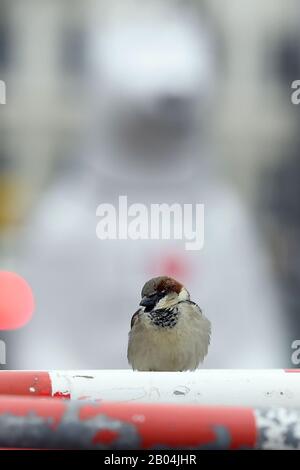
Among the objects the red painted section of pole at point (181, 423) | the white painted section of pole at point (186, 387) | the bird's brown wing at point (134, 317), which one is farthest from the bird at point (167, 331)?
the red painted section of pole at point (181, 423)

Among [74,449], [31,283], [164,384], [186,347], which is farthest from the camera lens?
[31,283]

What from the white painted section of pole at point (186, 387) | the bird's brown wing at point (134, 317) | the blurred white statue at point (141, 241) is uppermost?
the blurred white statue at point (141, 241)

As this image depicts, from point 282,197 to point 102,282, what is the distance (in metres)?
0.36

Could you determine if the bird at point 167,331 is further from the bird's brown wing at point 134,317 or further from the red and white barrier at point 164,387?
the red and white barrier at point 164,387

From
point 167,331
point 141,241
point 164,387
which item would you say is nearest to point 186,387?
point 164,387

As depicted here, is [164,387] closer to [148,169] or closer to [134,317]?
[134,317]

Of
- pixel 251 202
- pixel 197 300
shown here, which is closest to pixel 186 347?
pixel 197 300

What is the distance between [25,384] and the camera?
76 cm

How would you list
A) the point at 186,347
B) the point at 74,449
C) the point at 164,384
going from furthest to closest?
the point at 186,347
the point at 164,384
the point at 74,449

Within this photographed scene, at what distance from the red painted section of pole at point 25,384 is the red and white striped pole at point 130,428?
0.17 metres

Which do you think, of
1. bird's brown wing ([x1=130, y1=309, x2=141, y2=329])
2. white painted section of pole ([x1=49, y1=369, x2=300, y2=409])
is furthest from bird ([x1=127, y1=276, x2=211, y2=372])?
white painted section of pole ([x1=49, y1=369, x2=300, y2=409])

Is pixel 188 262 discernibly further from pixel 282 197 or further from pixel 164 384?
pixel 164 384

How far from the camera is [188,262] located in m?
1.23

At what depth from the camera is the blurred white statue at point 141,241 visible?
1.22 metres
